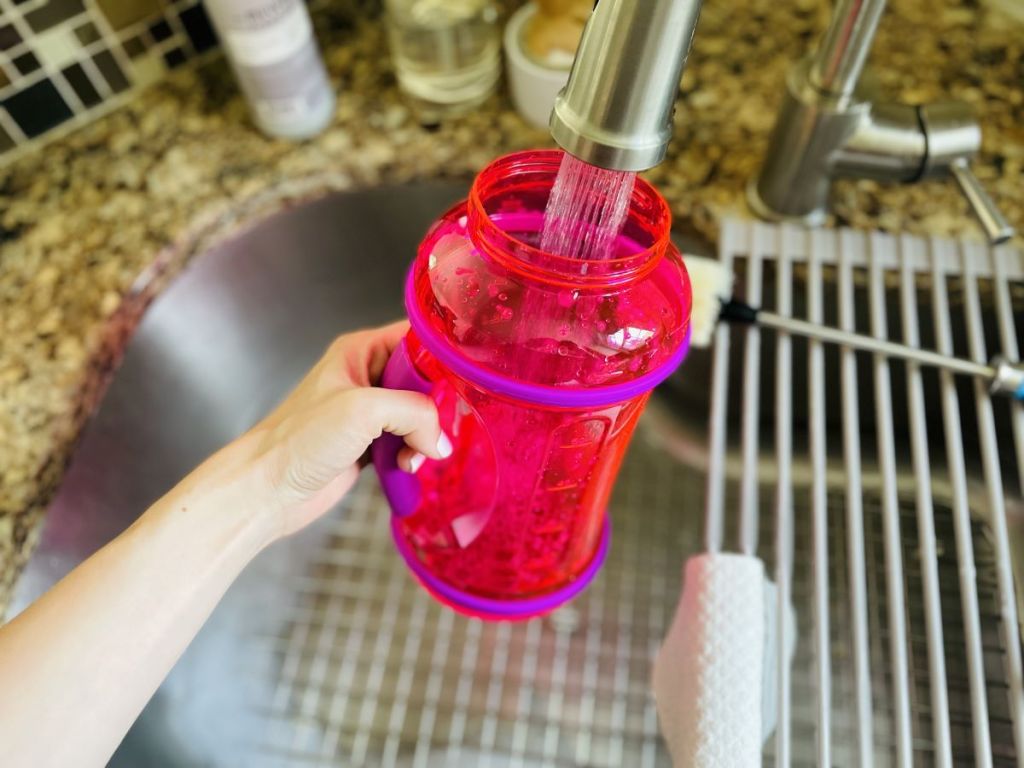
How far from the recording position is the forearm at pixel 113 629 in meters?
0.37

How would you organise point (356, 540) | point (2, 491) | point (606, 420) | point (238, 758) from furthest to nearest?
point (356, 540) < point (238, 758) < point (2, 491) < point (606, 420)

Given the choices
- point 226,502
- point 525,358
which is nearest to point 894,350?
point 525,358

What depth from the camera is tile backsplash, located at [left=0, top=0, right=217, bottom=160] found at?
0.62 m

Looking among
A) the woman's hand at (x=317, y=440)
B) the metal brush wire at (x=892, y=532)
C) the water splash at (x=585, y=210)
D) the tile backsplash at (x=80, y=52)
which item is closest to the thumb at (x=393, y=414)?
the woman's hand at (x=317, y=440)

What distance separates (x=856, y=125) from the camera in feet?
1.82

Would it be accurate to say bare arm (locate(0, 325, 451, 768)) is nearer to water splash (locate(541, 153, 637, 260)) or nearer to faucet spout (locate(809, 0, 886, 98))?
water splash (locate(541, 153, 637, 260))

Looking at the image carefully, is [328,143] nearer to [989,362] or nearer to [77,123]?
[77,123]

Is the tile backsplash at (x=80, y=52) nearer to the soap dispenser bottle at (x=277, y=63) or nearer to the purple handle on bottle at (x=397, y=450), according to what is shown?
the soap dispenser bottle at (x=277, y=63)

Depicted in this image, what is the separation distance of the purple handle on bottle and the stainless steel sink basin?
0.25 metres

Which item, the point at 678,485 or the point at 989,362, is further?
the point at 678,485

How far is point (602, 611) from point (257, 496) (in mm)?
370

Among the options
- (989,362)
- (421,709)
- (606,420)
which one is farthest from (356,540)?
(989,362)

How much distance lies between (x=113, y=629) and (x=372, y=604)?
32 cm

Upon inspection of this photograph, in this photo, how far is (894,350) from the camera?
1.82 feet
